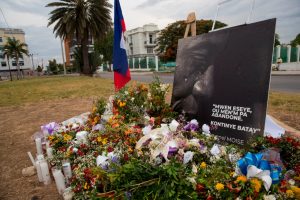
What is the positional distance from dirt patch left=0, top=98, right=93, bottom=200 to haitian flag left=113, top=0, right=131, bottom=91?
78.7 inches

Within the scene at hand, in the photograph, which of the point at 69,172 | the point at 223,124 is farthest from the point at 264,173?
the point at 69,172

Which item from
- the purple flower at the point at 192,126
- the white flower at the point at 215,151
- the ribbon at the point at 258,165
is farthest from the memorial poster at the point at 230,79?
the ribbon at the point at 258,165

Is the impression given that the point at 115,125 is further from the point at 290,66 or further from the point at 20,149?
the point at 290,66

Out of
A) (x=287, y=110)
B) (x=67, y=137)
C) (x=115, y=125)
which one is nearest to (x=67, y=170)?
(x=67, y=137)

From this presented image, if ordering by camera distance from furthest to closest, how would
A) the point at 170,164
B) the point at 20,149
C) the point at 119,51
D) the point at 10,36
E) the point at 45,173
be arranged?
the point at 10,36, the point at 119,51, the point at 20,149, the point at 45,173, the point at 170,164

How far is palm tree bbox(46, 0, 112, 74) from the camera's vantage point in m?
25.9

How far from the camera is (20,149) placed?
14.1 feet

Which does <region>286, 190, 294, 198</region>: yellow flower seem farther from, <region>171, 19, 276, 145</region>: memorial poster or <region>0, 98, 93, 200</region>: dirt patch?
<region>0, 98, 93, 200</region>: dirt patch

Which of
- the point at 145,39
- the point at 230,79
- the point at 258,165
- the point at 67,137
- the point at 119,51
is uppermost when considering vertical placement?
the point at 145,39

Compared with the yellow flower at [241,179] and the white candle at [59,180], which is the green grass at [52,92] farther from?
the yellow flower at [241,179]

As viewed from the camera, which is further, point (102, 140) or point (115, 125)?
point (115, 125)

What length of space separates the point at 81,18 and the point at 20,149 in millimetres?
24164

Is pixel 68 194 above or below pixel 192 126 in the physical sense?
below

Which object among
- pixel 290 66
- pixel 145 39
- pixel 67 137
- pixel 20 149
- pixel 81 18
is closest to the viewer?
pixel 67 137
